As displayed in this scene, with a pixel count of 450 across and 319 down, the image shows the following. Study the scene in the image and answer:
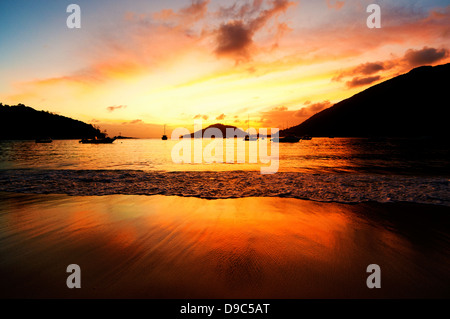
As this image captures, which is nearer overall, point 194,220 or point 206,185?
point 194,220

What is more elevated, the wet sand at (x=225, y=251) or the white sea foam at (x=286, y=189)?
the white sea foam at (x=286, y=189)

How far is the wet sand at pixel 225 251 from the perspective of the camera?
3713 millimetres

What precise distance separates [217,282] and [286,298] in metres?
1.26

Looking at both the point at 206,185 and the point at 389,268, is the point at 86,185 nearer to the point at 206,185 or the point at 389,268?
the point at 206,185

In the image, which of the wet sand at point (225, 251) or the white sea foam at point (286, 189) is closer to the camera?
the wet sand at point (225, 251)

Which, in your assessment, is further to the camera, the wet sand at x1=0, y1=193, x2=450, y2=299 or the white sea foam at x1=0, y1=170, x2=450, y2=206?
the white sea foam at x1=0, y1=170, x2=450, y2=206

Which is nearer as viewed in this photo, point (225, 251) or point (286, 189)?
point (225, 251)

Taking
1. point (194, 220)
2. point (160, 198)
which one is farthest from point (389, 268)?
point (160, 198)

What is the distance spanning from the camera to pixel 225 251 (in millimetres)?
5074

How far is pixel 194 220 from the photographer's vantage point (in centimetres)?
733

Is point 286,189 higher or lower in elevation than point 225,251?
higher

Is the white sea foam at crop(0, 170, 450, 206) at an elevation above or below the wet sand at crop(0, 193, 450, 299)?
above

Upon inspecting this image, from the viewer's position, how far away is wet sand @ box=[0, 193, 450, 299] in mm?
3713

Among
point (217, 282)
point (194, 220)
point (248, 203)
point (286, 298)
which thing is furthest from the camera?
point (248, 203)
